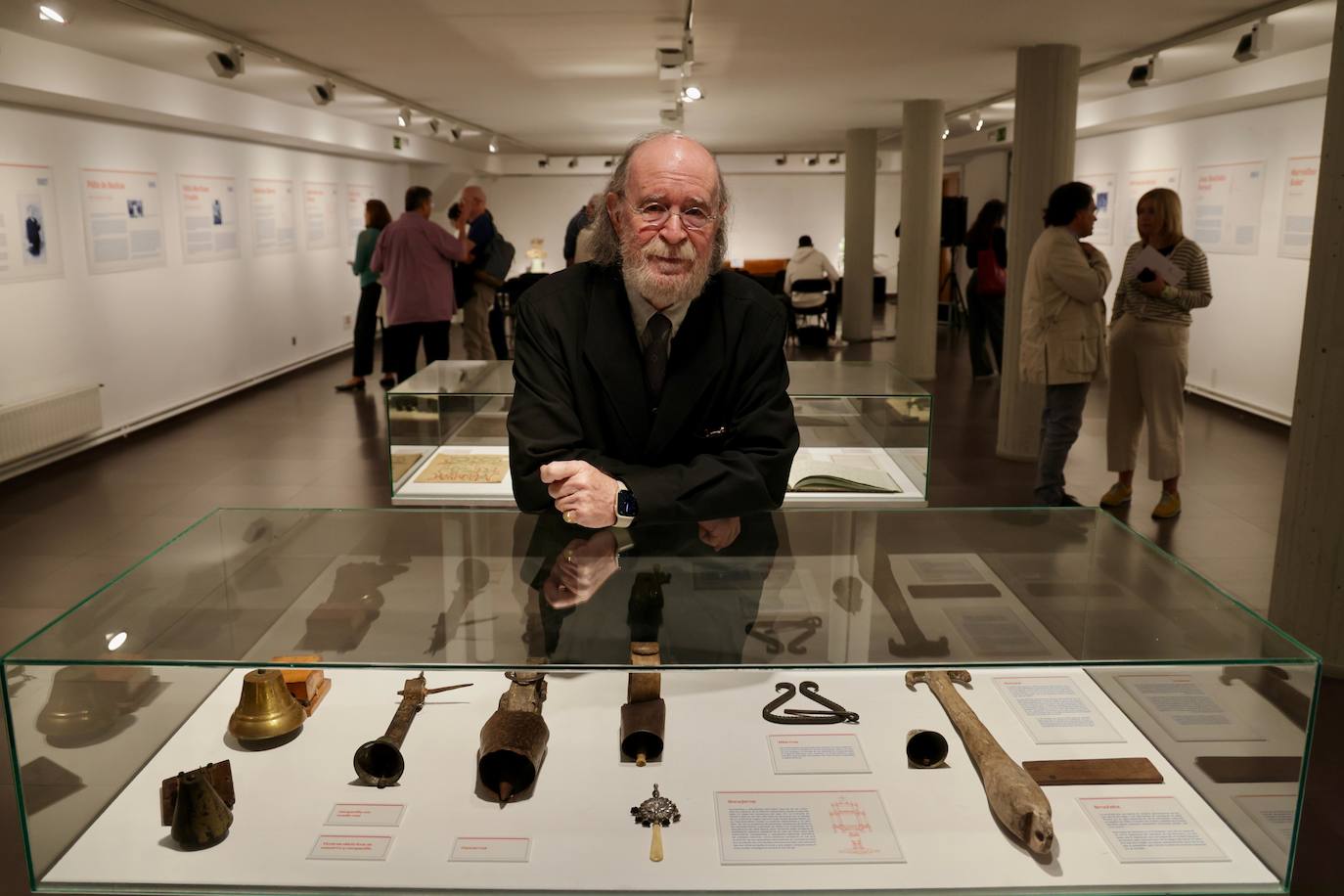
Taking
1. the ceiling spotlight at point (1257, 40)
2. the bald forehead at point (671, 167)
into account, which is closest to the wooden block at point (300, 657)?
the bald forehead at point (671, 167)

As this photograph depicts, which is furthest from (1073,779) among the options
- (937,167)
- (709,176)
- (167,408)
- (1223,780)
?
(937,167)

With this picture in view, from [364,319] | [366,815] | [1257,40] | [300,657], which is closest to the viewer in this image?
[300,657]

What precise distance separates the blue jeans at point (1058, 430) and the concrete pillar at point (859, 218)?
875cm

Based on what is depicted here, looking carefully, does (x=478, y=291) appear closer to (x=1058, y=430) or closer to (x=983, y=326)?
(x=983, y=326)

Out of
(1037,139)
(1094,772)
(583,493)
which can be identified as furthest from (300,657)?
(1037,139)

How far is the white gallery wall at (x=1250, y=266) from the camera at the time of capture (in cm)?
908

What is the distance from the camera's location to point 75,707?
1.77 meters

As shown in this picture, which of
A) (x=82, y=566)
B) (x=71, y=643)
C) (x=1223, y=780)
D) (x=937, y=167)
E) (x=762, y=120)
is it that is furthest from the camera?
(x=762, y=120)

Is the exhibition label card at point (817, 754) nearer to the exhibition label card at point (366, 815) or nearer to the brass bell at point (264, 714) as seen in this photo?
the exhibition label card at point (366, 815)

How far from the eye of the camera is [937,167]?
37.3 feet

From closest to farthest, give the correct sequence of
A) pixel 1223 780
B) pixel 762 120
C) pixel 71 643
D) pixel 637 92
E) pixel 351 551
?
pixel 71 643 → pixel 1223 780 → pixel 351 551 → pixel 637 92 → pixel 762 120

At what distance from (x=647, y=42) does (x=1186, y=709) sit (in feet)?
21.5

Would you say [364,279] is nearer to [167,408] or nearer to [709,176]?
[167,408]

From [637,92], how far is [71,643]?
31.9 ft
